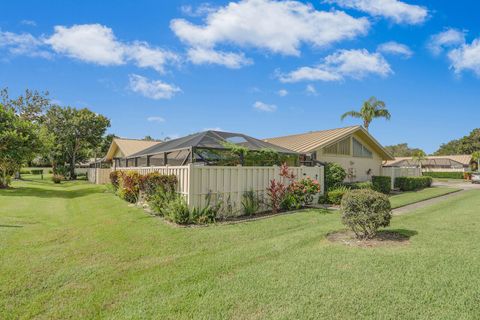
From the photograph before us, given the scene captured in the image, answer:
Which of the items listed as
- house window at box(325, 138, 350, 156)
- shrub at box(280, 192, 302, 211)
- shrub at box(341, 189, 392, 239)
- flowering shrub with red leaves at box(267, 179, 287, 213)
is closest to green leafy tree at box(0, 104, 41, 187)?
flowering shrub with red leaves at box(267, 179, 287, 213)

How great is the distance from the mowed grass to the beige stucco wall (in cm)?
973

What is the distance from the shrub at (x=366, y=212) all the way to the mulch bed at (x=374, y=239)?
20 cm

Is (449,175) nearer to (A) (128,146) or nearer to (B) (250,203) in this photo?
(A) (128,146)

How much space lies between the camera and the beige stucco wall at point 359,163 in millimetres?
16641

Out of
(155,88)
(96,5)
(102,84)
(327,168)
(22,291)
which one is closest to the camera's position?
(22,291)

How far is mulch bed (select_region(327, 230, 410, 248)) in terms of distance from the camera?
5.62 metres

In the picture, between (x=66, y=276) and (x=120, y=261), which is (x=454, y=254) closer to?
(x=120, y=261)

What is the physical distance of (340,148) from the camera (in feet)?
57.3

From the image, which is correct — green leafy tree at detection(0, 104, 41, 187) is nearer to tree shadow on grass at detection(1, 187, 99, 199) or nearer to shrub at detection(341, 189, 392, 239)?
tree shadow on grass at detection(1, 187, 99, 199)

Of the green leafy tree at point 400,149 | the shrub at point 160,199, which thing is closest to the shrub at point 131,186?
the shrub at point 160,199

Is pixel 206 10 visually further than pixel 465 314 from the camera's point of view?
Yes

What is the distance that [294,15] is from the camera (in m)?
9.56

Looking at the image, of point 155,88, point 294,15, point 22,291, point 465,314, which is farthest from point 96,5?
point 465,314

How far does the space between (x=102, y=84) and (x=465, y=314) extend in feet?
61.8
